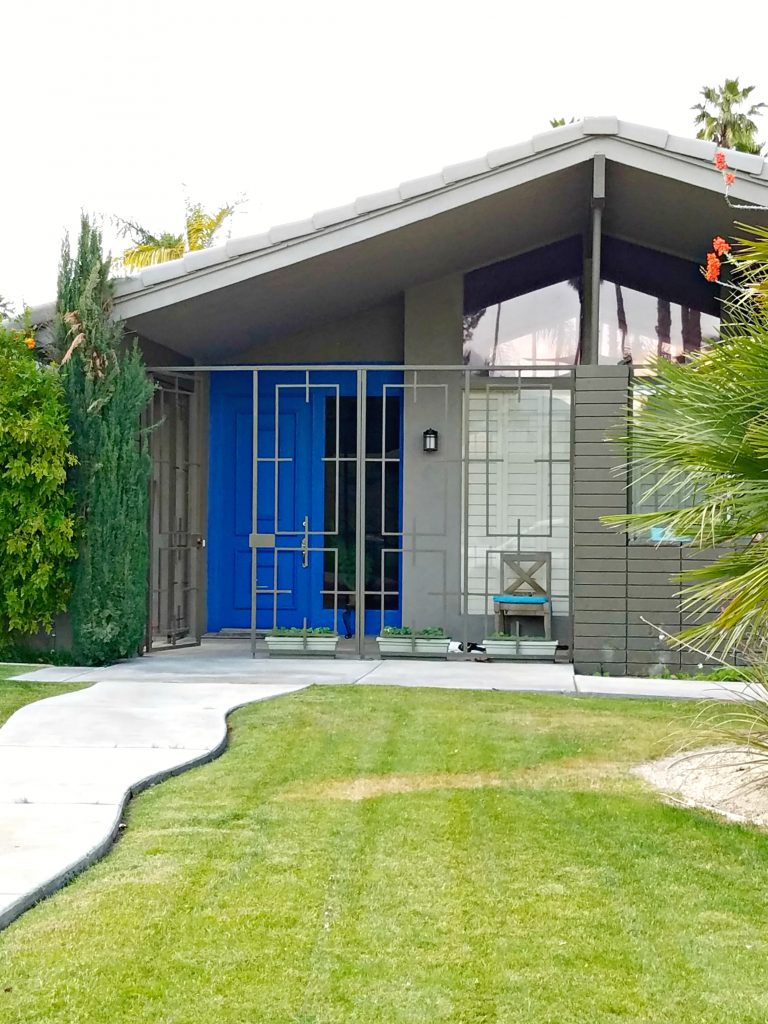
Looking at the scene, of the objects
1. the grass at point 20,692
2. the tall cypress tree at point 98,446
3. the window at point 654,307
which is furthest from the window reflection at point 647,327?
the grass at point 20,692

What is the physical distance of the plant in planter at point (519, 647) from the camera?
10.1 meters

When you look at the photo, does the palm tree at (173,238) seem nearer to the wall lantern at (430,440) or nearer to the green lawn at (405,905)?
the wall lantern at (430,440)

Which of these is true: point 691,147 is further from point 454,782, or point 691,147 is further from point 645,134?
point 454,782

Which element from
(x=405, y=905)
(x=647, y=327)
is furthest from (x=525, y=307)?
(x=405, y=905)

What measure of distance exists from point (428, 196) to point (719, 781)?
5.57 metres

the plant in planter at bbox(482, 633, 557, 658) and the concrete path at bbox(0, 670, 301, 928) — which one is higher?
the plant in planter at bbox(482, 633, 557, 658)

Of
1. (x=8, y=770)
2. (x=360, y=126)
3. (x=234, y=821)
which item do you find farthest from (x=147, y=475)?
(x=360, y=126)

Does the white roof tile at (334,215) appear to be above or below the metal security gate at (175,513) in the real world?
above

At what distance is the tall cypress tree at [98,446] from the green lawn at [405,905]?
367 cm

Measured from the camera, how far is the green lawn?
10.1ft

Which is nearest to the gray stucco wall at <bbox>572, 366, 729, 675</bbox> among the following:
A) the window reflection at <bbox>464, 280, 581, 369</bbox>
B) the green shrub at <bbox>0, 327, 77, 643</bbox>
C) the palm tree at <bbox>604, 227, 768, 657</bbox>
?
the window reflection at <bbox>464, 280, 581, 369</bbox>

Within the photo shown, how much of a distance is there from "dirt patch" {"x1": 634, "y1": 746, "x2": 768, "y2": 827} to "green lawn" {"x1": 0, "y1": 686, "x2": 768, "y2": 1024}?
161mm

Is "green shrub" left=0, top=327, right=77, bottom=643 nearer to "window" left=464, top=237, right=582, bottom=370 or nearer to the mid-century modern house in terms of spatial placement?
the mid-century modern house

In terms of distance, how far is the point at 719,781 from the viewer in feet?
17.7
